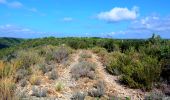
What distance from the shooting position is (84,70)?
51.9ft

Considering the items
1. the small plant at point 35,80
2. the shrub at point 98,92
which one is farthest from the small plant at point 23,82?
the shrub at point 98,92

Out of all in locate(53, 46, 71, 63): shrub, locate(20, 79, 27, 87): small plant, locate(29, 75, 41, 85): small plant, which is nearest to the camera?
locate(20, 79, 27, 87): small plant

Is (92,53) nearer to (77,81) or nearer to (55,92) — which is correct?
(77,81)

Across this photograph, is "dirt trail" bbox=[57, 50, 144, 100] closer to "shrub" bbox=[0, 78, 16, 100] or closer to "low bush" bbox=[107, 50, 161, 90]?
"low bush" bbox=[107, 50, 161, 90]

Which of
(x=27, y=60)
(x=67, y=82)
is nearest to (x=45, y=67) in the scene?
(x=27, y=60)

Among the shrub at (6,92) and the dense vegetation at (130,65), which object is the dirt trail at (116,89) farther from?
the shrub at (6,92)

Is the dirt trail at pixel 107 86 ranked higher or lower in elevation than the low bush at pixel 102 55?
lower

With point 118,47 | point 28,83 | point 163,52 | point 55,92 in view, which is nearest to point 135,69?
point 163,52

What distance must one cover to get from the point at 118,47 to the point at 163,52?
274 inches

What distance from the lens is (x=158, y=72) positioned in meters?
14.4

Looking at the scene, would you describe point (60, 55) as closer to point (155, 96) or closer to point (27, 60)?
point (27, 60)

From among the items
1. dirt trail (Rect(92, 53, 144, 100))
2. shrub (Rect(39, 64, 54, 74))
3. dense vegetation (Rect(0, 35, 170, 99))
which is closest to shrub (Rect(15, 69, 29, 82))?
dense vegetation (Rect(0, 35, 170, 99))

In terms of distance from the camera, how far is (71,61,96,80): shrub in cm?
1560

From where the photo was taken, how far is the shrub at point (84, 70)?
614 inches
